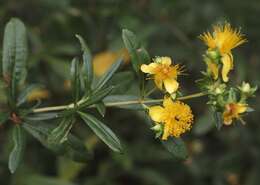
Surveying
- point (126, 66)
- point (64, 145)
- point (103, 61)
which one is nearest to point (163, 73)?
point (64, 145)

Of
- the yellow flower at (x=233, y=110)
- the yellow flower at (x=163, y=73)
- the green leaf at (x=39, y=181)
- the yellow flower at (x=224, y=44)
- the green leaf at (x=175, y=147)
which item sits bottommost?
the green leaf at (x=39, y=181)

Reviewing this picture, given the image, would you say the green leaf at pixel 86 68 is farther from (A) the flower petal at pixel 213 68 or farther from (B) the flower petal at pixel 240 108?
(B) the flower petal at pixel 240 108

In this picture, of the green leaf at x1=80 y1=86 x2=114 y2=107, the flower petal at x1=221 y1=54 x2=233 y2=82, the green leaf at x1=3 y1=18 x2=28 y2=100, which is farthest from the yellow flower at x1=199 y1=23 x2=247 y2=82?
the green leaf at x1=3 y1=18 x2=28 y2=100

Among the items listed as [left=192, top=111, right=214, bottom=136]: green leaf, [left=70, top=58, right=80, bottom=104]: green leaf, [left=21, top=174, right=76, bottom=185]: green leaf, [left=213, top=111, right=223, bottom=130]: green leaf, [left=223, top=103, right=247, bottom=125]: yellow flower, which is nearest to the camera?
[left=223, top=103, right=247, bottom=125]: yellow flower

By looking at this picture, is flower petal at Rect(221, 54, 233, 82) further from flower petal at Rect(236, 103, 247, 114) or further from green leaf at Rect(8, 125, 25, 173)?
green leaf at Rect(8, 125, 25, 173)

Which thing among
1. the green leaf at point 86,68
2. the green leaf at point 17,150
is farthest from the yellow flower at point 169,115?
the green leaf at point 17,150

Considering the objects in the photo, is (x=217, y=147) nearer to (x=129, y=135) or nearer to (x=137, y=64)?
(x=129, y=135)
